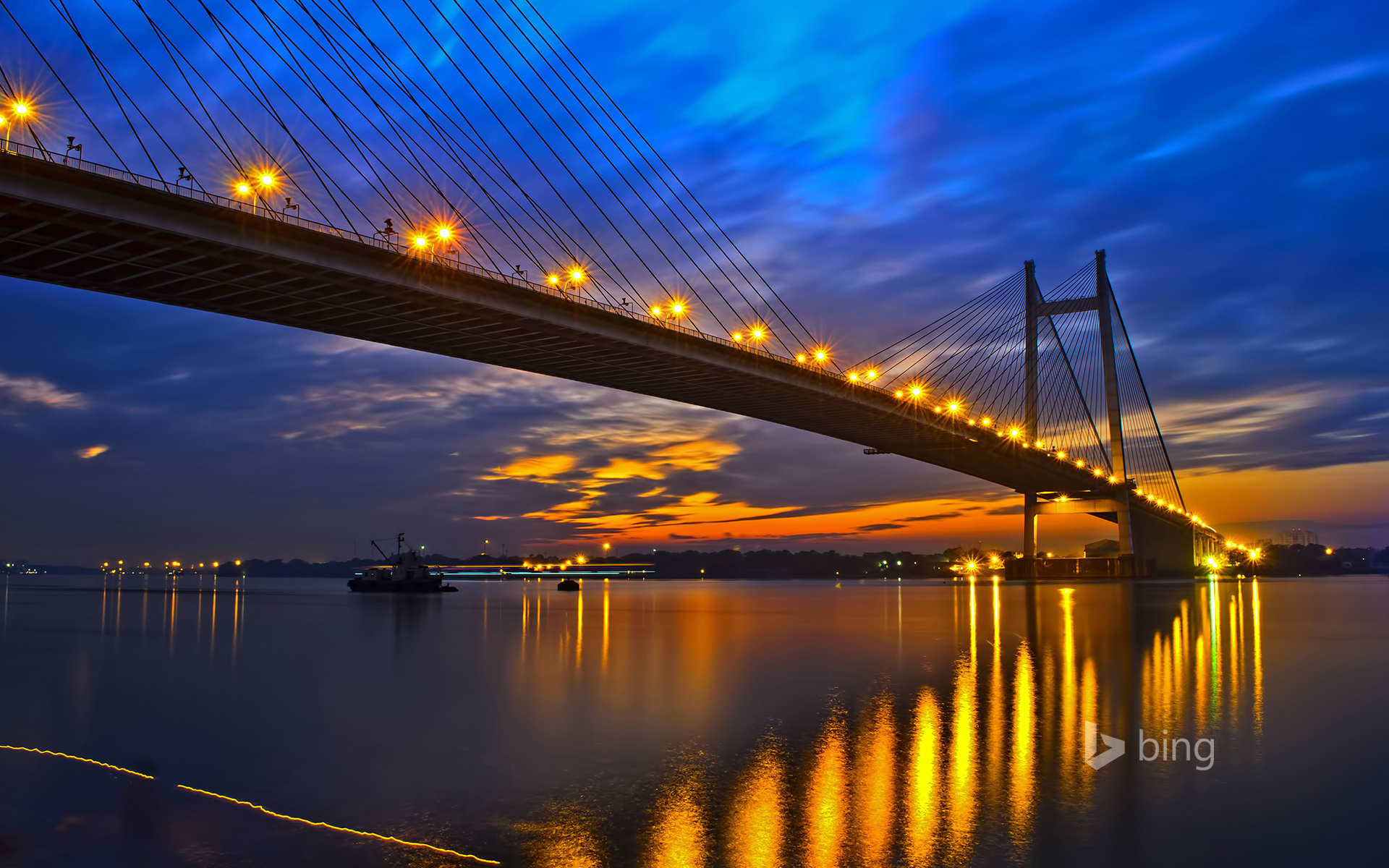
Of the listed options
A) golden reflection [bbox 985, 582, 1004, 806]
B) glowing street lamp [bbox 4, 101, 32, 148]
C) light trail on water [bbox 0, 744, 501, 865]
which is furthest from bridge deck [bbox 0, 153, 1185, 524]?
golden reflection [bbox 985, 582, 1004, 806]

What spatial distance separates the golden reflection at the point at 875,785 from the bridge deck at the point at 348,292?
84.4ft

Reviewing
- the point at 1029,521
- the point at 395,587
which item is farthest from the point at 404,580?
the point at 1029,521

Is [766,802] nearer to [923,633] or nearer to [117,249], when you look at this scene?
[923,633]

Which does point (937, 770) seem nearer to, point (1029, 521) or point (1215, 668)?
point (1215, 668)

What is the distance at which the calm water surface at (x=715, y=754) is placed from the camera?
7855 millimetres

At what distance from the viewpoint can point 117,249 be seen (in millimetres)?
30156

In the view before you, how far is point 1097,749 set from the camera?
37.0 ft

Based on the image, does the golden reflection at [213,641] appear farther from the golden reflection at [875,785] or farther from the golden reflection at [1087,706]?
the golden reflection at [1087,706]

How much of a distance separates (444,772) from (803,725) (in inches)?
195

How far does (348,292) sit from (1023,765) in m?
31.6

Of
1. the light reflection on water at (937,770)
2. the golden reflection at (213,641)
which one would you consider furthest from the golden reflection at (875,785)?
the golden reflection at (213,641)

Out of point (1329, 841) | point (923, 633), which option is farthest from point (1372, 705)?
point (923, 633)

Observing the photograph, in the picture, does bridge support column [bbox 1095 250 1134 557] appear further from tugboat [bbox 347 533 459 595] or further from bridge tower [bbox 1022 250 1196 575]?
tugboat [bbox 347 533 459 595]

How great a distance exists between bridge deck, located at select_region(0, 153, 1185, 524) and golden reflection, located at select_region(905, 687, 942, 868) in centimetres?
2616
